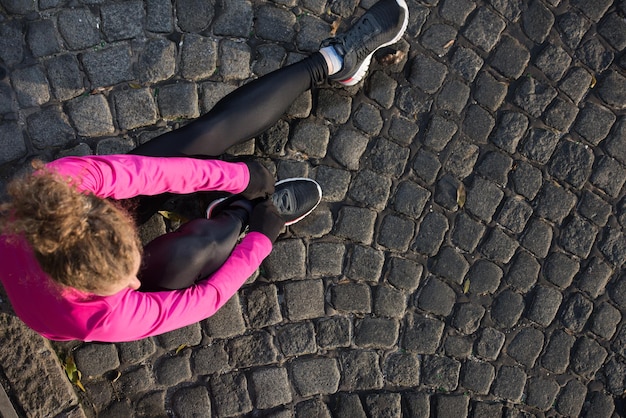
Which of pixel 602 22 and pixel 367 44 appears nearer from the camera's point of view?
pixel 367 44

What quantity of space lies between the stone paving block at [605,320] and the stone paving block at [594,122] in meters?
1.23

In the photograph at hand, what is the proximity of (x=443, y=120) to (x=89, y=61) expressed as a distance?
2.54 metres

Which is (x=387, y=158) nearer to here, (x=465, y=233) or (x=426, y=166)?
(x=426, y=166)

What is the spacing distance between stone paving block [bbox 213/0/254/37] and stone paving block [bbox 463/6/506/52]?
160 cm

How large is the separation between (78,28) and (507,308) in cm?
362

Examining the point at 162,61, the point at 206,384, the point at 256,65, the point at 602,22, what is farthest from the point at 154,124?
the point at 602,22

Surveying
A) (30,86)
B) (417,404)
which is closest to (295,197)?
(417,404)

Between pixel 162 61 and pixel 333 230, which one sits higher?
pixel 162 61

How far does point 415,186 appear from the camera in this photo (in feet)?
14.0

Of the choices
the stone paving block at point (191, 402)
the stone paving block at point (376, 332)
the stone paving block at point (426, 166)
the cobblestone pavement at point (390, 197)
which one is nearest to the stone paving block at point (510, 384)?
the cobblestone pavement at point (390, 197)

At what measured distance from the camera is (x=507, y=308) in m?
4.29

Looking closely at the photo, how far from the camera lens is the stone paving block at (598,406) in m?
4.25

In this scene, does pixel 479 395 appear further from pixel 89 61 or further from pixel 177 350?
pixel 89 61

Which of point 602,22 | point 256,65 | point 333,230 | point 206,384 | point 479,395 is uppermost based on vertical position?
point 602,22
